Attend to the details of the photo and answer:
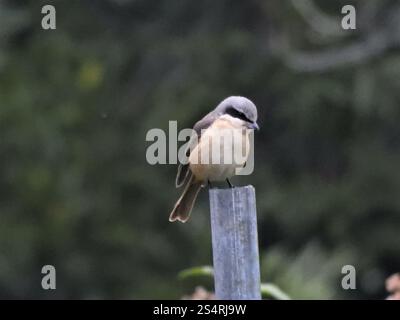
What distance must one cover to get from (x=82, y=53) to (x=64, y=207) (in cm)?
221

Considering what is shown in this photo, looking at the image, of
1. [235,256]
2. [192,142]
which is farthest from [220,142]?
[235,256]

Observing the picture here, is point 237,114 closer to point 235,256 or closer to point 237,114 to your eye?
point 237,114

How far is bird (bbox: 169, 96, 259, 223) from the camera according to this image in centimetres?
708

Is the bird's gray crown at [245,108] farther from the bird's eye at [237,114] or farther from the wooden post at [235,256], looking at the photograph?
the wooden post at [235,256]

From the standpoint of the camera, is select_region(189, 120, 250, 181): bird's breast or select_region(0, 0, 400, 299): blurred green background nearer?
select_region(189, 120, 250, 181): bird's breast

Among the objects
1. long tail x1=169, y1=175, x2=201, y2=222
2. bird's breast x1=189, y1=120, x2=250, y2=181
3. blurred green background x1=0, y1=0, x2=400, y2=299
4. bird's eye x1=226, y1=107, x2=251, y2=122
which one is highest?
blurred green background x1=0, y1=0, x2=400, y2=299

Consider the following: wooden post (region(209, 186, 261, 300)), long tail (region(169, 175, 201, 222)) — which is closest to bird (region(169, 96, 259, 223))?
long tail (region(169, 175, 201, 222))

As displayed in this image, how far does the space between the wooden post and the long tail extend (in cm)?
175

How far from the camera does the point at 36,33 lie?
18.9m

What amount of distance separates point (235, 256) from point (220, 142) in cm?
166

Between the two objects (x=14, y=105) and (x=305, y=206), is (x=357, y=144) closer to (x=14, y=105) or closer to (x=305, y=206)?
(x=305, y=206)

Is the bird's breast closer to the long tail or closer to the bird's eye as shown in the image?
the bird's eye

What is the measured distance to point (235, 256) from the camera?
558 centimetres
